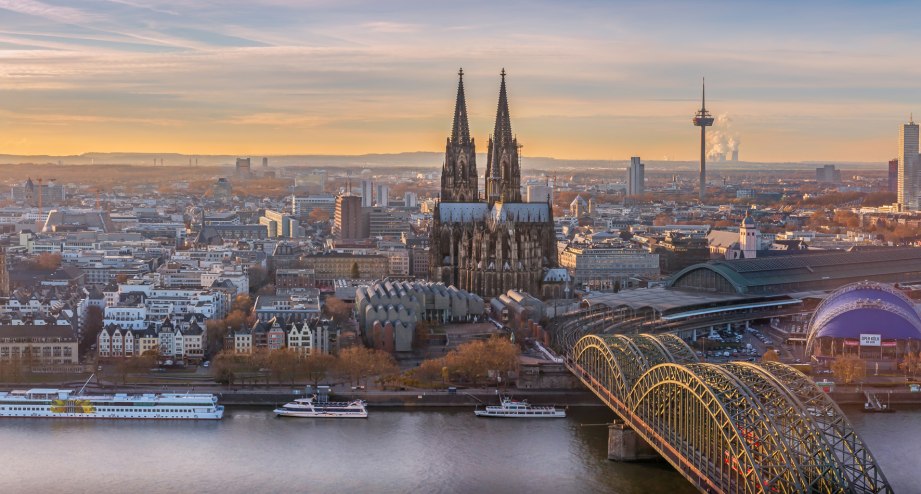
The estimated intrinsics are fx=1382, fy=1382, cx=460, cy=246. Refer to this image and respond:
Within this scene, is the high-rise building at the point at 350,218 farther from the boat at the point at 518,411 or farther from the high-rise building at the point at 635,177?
the high-rise building at the point at 635,177

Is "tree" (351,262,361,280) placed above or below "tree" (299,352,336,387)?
above

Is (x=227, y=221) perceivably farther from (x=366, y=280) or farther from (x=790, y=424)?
(x=790, y=424)

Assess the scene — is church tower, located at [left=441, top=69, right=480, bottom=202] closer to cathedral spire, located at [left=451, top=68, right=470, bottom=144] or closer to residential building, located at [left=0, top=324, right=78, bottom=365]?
cathedral spire, located at [left=451, top=68, right=470, bottom=144]

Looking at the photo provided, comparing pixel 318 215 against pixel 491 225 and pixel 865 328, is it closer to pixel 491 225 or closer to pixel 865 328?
pixel 491 225

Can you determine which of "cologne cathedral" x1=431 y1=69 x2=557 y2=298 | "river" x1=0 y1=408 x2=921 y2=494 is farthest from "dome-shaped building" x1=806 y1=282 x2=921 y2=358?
"cologne cathedral" x1=431 y1=69 x2=557 y2=298

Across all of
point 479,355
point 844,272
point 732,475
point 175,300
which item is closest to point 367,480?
point 732,475
